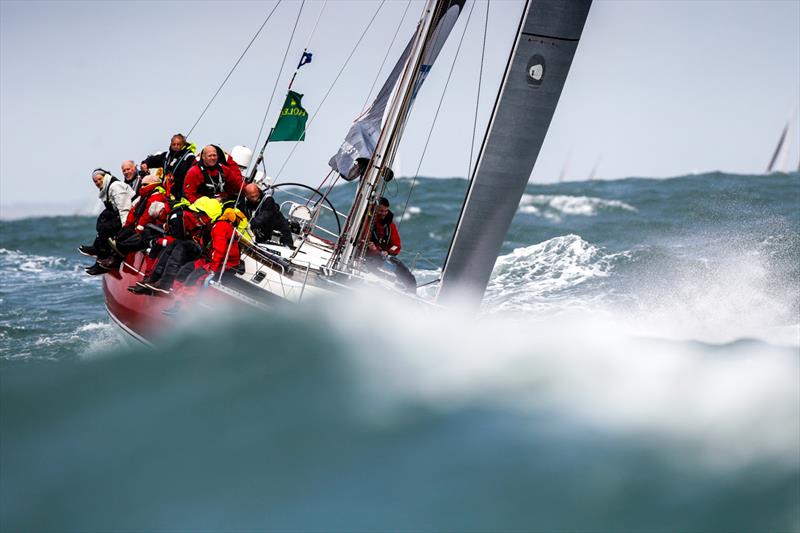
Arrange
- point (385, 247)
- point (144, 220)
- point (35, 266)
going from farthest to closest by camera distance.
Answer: point (35, 266) → point (385, 247) → point (144, 220)

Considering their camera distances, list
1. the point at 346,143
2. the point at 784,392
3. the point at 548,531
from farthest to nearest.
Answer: the point at 346,143
the point at 784,392
the point at 548,531

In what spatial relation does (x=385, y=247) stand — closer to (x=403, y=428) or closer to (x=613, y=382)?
(x=613, y=382)

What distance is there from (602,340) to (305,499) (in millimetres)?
2909

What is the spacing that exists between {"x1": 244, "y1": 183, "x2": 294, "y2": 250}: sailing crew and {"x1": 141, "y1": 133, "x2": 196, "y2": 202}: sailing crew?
3.41ft

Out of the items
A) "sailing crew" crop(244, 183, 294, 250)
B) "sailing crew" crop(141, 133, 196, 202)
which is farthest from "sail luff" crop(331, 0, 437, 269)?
"sailing crew" crop(141, 133, 196, 202)

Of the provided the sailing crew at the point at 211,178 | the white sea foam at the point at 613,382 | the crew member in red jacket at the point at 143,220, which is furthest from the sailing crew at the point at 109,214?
the white sea foam at the point at 613,382

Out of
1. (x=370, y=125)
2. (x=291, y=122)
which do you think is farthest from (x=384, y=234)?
(x=291, y=122)

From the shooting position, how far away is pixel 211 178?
9578 mm

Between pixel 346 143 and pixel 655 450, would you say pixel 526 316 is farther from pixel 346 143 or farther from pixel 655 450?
pixel 655 450

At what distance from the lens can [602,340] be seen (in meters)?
6.66

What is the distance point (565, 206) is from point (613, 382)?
21839 mm

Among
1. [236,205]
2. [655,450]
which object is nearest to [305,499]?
[655,450]

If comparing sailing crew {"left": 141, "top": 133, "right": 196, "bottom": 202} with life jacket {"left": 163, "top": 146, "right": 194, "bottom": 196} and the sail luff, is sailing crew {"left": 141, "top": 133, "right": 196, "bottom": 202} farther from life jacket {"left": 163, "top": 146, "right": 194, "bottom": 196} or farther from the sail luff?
the sail luff

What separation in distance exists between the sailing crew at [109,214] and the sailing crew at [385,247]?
3.09 metres
